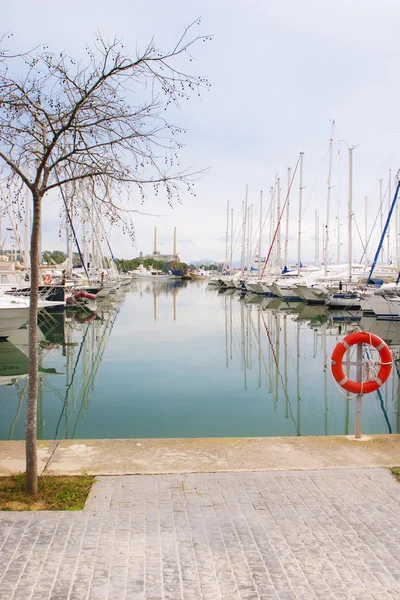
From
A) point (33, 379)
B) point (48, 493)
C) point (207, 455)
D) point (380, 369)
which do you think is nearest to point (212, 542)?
point (48, 493)

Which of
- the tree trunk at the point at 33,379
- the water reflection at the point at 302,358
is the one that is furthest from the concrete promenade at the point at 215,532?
the water reflection at the point at 302,358

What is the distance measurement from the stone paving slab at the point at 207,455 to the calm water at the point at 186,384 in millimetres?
2815

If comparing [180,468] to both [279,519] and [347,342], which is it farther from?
[347,342]

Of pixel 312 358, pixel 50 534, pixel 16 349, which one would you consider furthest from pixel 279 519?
pixel 16 349

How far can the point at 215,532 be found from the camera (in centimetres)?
445

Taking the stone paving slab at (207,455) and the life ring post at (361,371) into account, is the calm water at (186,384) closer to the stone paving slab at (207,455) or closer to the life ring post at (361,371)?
the life ring post at (361,371)

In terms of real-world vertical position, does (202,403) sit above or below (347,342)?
below

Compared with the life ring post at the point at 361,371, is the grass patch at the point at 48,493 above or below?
below

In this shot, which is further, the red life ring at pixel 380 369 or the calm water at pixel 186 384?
the calm water at pixel 186 384

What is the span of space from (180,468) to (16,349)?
1547cm

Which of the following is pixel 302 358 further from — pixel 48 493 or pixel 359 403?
pixel 48 493

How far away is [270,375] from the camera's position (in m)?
15.6

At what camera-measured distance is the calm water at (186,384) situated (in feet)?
34.1

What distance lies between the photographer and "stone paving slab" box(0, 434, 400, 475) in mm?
6012
